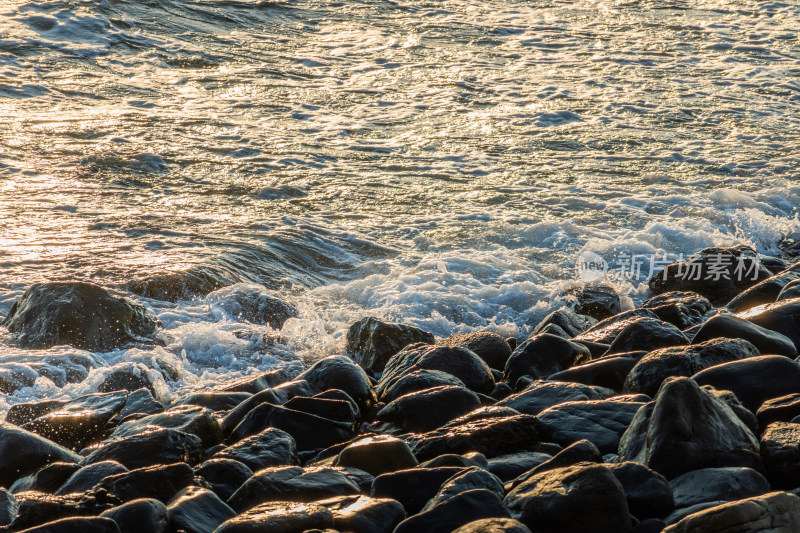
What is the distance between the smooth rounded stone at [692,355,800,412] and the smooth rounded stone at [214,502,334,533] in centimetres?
208

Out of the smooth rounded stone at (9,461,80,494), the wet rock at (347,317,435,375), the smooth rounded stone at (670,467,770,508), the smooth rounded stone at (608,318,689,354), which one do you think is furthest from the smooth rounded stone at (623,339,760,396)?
the smooth rounded stone at (9,461,80,494)

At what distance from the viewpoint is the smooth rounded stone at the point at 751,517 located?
Answer: 2.39 m

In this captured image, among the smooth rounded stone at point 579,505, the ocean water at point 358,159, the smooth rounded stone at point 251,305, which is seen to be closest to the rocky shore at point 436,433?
the smooth rounded stone at point 579,505

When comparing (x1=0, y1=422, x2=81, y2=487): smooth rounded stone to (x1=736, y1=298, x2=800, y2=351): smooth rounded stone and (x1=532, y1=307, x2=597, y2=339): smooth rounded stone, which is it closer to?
(x1=532, y1=307, x2=597, y2=339): smooth rounded stone

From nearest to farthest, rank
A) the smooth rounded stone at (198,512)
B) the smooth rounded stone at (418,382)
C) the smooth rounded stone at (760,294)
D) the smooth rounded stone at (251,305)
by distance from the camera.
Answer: the smooth rounded stone at (198,512) → the smooth rounded stone at (418,382) → the smooth rounded stone at (760,294) → the smooth rounded stone at (251,305)

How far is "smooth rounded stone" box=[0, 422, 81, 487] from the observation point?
4.07 metres

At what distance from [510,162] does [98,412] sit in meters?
6.55

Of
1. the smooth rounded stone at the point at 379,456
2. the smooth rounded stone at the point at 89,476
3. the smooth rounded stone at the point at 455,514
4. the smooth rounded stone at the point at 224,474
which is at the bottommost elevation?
the smooth rounded stone at the point at 89,476

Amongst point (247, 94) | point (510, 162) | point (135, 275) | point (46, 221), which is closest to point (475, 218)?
point (510, 162)

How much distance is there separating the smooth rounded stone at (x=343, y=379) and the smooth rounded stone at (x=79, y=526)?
6.60 ft

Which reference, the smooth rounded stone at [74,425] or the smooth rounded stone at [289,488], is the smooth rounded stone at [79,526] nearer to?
the smooth rounded stone at [289,488]

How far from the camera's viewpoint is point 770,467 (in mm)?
3182

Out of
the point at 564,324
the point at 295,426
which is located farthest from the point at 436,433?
the point at 564,324

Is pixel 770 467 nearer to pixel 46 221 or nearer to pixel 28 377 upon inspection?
pixel 28 377
